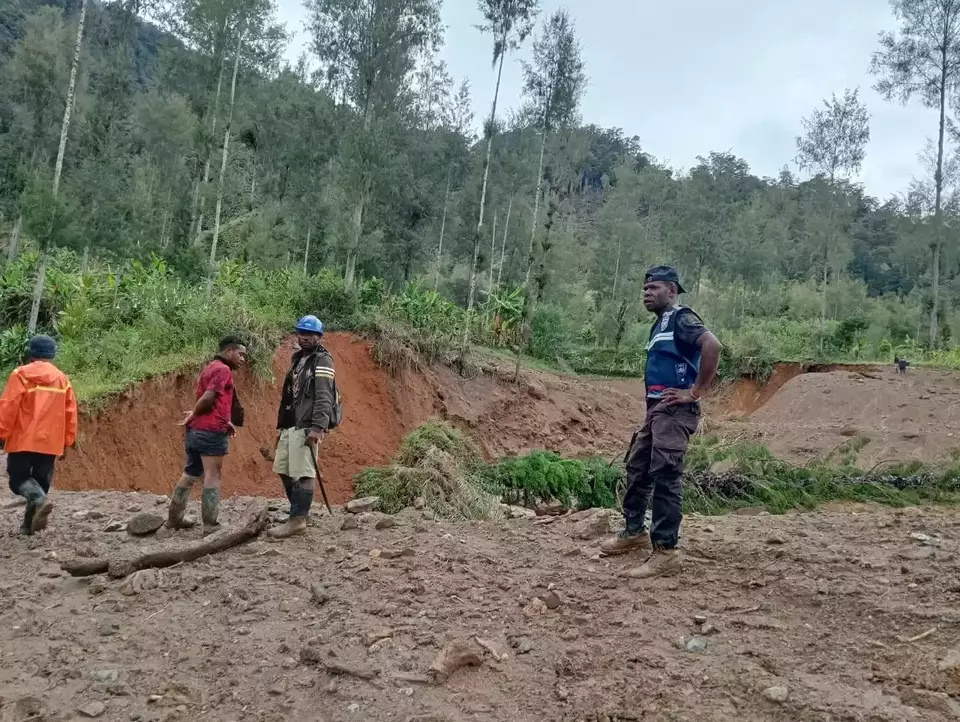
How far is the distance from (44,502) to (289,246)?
66.0 feet

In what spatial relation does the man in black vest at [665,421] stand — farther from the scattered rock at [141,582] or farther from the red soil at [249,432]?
the red soil at [249,432]

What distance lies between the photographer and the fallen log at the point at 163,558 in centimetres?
464

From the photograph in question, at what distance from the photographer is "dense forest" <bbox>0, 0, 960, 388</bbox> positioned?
16203 mm

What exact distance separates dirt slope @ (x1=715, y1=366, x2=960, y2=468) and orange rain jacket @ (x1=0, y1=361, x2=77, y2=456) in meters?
11.3

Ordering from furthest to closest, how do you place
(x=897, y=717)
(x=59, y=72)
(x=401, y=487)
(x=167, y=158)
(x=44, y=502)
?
(x=167, y=158) < (x=59, y=72) < (x=401, y=487) < (x=44, y=502) < (x=897, y=717)

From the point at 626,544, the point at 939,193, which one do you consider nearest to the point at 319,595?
the point at 626,544

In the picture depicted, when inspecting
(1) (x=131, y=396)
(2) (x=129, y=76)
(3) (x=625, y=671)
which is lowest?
(3) (x=625, y=671)

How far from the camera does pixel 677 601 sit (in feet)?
12.3

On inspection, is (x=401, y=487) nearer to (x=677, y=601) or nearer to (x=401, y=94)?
(x=677, y=601)

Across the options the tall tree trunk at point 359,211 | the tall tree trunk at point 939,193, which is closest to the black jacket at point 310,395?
the tall tree trunk at point 359,211

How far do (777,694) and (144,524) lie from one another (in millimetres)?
4890

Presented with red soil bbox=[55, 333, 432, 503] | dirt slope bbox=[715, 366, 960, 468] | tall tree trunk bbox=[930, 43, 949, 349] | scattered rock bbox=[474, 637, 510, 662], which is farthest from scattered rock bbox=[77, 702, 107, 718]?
tall tree trunk bbox=[930, 43, 949, 349]

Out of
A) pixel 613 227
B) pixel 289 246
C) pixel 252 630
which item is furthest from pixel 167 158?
pixel 252 630

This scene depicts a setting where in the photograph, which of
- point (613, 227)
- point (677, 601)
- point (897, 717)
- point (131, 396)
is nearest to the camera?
point (897, 717)
